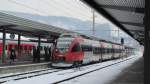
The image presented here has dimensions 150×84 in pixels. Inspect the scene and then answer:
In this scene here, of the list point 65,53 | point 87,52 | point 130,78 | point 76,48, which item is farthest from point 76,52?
point 130,78

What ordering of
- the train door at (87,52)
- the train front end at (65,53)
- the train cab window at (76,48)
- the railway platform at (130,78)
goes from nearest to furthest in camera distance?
the railway platform at (130,78), the train front end at (65,53), the train cab window at (76,48), the train door at (87,52)

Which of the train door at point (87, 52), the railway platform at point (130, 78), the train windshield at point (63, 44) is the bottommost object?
the railway platform at point (130, 78)

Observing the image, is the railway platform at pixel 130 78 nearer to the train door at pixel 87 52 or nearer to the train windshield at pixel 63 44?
the train windshield at pixel 63 44

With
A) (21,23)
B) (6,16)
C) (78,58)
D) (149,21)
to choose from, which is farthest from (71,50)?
(149,21)

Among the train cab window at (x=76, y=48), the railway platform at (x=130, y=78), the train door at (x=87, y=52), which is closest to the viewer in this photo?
the railway platform at (x=130, y=78)

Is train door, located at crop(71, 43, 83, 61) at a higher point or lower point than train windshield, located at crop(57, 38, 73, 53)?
lower

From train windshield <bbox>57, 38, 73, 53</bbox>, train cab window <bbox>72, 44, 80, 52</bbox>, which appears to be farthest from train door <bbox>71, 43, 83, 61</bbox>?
train windshield <bbox>57, 38, 73, 53</bbox>

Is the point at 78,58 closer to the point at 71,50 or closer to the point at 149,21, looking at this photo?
the point at 71,50

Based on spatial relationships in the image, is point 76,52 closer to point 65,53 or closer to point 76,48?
point 76,48

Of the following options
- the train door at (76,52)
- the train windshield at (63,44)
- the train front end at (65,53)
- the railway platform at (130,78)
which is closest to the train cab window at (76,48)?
the train door at (76,52)

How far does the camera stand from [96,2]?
15.6 metres

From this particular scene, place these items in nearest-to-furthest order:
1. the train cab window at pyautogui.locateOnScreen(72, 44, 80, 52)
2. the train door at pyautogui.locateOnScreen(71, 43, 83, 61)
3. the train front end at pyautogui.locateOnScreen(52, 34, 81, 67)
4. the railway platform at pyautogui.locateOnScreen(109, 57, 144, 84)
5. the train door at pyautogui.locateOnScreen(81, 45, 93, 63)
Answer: the railway platform at pyautogui.locateOnScreen(109, 57, 144, 84)
the train front end at pyautogui.locateOnScreen(52, 34, 81, 67)
the train door at pyautogui.locateOnScreen(71, 43, 83, 61)
the train cab window at pyautogui.locateOnScreen(72, 44, 80, 52)
the train door at pyautogui.locateOnScreen(81, 45, 93, 63)

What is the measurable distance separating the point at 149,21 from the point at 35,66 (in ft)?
57.5

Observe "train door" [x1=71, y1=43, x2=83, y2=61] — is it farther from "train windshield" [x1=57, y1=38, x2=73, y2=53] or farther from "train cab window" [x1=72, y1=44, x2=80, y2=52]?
"train windshield" [x1=57, y1=38, x2=73, y2=53]
